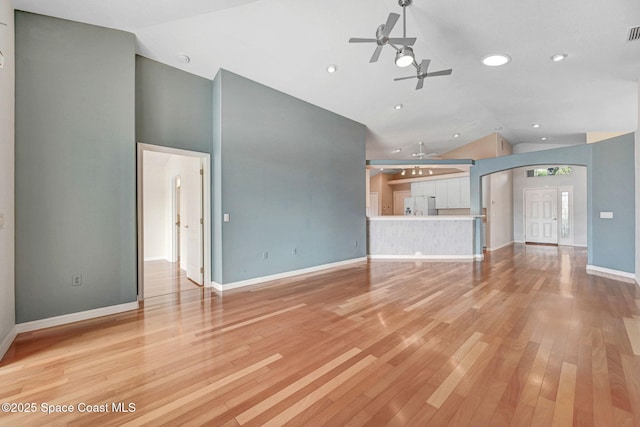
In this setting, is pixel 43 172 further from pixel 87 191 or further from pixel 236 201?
pixel 236 201

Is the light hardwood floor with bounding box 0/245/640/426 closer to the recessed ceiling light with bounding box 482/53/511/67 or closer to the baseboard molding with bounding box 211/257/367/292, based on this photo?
the baseboard molding with bounding box 211/257/367/292

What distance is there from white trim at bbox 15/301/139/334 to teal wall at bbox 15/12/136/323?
5cm

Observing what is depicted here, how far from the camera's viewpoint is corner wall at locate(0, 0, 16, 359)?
2334 mm

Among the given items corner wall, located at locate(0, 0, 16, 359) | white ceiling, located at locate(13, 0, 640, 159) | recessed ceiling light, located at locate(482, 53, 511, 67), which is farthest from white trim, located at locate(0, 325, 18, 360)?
recessed ceiling light, located at locate(482, 53, 511, 67)

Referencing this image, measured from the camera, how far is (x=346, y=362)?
210cm

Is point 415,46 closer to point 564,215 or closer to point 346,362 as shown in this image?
point 346,362

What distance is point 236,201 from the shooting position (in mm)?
4227

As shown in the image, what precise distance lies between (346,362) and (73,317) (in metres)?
2.93

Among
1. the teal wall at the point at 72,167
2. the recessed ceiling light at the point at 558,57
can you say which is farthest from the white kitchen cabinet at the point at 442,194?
the teal wall at the point at 72,167

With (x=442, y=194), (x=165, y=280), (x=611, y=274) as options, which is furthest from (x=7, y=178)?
(x=442, y=194)

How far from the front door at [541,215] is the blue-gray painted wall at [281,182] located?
25.4ft

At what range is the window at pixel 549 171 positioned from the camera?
927cm

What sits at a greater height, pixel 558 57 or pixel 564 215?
pixel 558 57

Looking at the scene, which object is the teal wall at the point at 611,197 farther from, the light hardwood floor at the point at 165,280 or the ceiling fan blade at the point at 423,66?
the light hardwood floor at the point at 165,280
